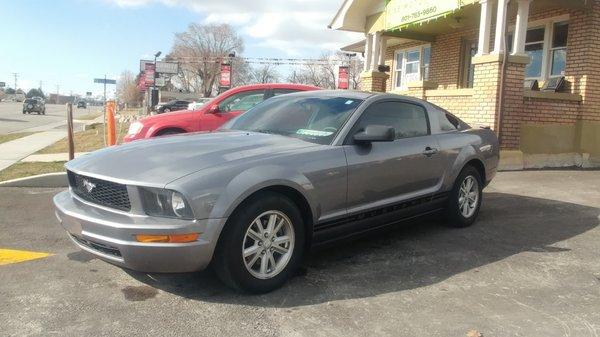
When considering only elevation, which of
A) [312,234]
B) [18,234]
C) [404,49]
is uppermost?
[404,49]

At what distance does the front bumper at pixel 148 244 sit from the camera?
136 inches

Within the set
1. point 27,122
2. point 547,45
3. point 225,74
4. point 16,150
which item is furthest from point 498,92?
point 225,74

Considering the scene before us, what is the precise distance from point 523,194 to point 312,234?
502 centimetres

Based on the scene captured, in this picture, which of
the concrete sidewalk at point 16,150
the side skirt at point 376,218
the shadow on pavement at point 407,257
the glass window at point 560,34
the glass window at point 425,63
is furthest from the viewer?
the glass window at point 425,63

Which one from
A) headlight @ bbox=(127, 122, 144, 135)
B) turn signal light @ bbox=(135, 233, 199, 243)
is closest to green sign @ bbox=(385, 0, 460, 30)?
headlight @ bbox=(127, 122, 144, 135)

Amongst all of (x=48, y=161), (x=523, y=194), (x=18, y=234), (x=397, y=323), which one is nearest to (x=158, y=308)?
(x=397, y=323)

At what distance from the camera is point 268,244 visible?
388cm

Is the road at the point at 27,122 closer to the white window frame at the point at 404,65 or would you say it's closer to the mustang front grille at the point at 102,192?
the white window frame at the point at 404,65

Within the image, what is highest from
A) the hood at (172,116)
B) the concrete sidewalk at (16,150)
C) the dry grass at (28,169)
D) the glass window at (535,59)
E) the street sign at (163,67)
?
the street sign at (163,67)

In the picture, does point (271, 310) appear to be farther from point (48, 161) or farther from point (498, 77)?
point (48, 161)

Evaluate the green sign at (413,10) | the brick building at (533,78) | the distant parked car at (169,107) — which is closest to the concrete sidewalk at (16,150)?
the green sign at (413,10)

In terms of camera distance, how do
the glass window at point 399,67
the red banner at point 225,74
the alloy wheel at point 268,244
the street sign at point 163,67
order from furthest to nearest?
1. the street sign at point 163,67
2. the red banner at point 225,74
3. the glass window at point 399,67
4. the alloy wheel at point 268,244

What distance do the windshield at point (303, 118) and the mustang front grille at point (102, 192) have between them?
1.56 metres

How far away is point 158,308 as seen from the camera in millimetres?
3664
